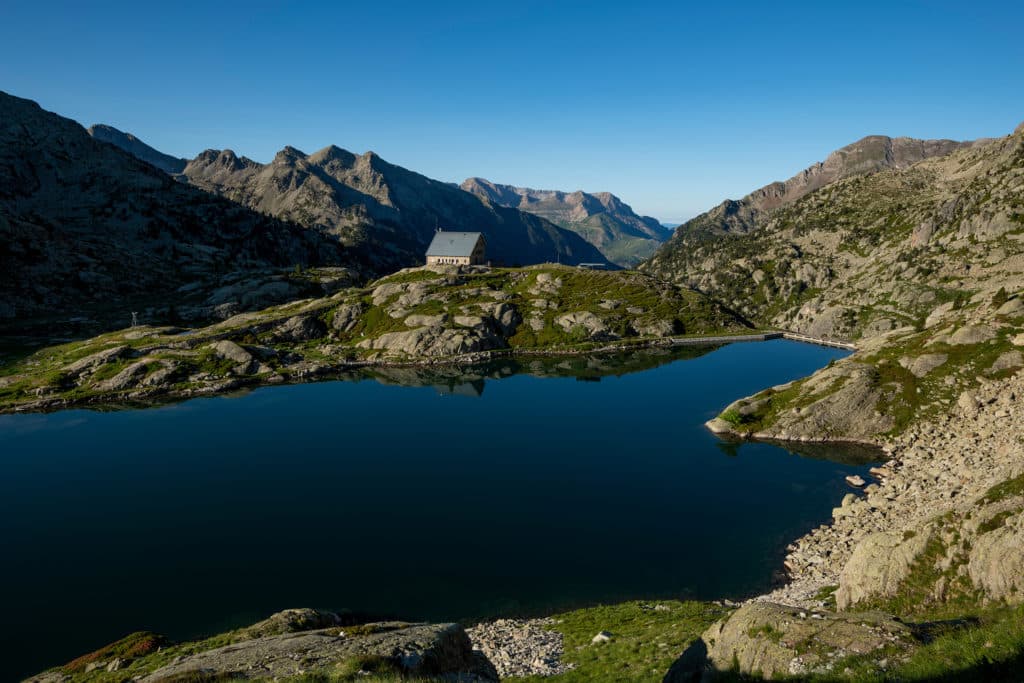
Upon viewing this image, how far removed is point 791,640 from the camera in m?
19.0

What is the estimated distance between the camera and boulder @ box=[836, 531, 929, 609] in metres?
31.5

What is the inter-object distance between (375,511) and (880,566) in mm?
51254

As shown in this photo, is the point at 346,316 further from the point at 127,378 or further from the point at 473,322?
the point at 127,378

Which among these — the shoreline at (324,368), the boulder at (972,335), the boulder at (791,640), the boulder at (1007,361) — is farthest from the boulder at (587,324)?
the boulder at (791,640)

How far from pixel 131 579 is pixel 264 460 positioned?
97.5 ft

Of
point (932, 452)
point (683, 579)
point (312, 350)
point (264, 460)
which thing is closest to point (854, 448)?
point (932, 452)

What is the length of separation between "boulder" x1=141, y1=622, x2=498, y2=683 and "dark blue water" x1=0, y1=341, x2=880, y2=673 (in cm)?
2436

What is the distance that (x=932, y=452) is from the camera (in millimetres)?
66500

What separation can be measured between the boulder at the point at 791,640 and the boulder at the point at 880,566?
1554 cm

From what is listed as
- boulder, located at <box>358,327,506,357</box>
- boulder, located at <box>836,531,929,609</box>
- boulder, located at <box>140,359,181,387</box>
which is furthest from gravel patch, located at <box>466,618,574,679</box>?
boulder, located at <box>358,327,506,357</box>

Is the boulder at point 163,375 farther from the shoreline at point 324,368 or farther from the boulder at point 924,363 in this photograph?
the boulder at point 924,363

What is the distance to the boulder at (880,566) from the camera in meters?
31.5

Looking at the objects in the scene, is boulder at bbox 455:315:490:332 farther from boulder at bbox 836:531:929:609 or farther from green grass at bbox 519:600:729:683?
boulder at bbox 836:531:929:609

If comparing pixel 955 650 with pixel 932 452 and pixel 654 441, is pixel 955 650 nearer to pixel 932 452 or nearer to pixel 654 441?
pixel 932 452
